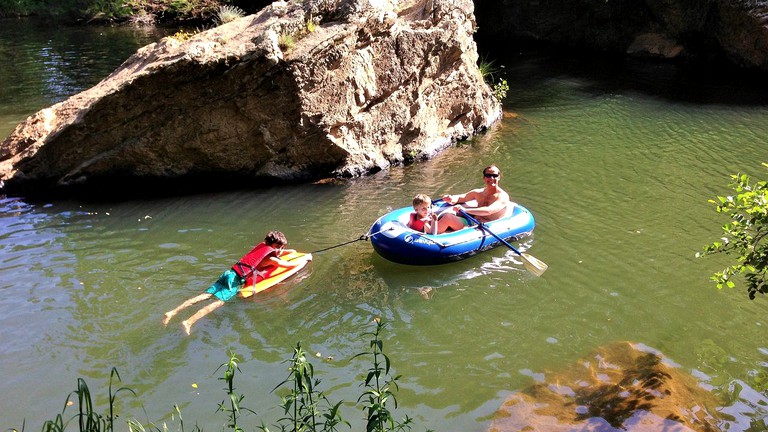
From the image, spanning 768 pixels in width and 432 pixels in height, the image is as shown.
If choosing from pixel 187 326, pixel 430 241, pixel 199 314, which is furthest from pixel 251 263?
pixel 430 241

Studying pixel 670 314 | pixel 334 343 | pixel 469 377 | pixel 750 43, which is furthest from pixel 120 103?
pixel 750 43

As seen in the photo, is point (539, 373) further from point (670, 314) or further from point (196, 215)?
point (196, 215)

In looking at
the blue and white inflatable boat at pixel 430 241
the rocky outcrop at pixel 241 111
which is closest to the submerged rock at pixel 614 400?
the blue and white inflatable boat at pixel 430 241

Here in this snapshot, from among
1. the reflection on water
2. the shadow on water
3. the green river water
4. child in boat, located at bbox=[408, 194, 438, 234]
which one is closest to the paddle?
the green river water

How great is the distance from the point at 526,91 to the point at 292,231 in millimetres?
9004

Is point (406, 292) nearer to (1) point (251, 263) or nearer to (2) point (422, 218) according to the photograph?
(2) point (422, 218)

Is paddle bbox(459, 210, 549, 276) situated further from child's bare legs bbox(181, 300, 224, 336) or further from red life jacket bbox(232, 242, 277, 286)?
child's bare legs bbox(181, 300, 224, 336)

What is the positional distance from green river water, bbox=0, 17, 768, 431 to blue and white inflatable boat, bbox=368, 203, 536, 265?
175mm

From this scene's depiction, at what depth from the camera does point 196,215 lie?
9148 mm

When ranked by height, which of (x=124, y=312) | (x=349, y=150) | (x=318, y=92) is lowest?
(x=124, y=312)

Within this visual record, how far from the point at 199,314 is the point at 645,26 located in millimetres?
17556

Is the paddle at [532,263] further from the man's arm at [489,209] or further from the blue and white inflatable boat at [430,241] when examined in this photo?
the man's arm at [489,209]

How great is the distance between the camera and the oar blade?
7215 millimetres

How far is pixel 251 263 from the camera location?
691cm
